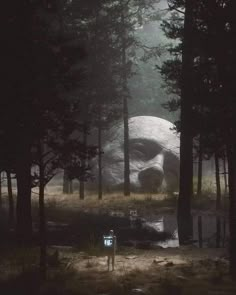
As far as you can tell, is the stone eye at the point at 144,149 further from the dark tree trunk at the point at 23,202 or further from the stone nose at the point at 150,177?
the dark tree trunk at the point at 23,202

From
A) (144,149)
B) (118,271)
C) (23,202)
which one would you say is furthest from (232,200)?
(144,149)

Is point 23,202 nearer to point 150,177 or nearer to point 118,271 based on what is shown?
point 118,271

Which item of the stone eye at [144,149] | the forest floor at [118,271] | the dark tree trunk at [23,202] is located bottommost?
the forest floor at [118,271]

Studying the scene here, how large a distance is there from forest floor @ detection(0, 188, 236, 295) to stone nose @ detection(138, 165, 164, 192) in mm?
14928

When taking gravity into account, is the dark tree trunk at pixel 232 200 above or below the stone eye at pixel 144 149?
below

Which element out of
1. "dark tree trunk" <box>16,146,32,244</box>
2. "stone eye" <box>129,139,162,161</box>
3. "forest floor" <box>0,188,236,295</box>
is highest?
"stone eye" <box>129,139,162,161</box>

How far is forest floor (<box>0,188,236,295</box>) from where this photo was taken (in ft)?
27.2

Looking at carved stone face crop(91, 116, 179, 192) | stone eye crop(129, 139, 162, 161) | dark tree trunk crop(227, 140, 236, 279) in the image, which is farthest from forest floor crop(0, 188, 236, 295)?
stone eye crop(129, 139, 162, 161)

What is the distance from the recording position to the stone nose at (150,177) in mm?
29730

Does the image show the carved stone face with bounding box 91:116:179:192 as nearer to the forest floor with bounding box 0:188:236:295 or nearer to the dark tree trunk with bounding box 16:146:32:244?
the forest floor with bounding box 0:188:236:295

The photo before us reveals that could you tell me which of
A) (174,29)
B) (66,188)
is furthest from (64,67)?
(66,188)

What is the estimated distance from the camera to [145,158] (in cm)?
3319

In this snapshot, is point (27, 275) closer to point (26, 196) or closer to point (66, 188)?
point (26, 196)

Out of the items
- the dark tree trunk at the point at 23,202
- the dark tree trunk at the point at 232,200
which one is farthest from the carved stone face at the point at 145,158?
the dark tree trunk at the point at 232,200
